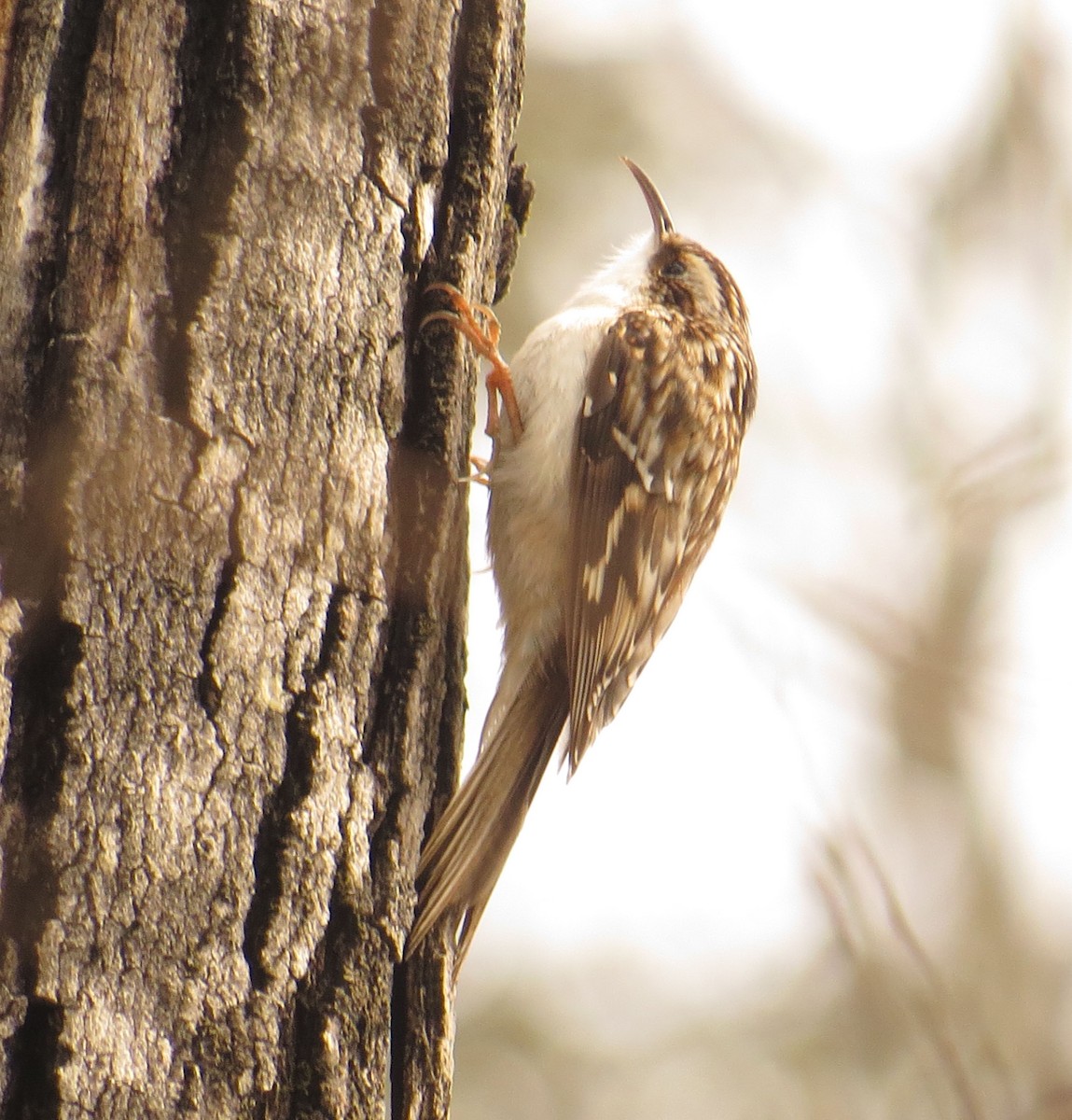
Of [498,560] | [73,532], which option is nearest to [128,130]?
[73,532]

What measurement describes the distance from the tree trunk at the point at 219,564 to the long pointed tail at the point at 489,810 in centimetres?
6

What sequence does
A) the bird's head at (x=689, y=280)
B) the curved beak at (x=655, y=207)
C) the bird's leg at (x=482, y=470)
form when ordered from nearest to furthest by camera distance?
the bird's leg at (x=482, y=470) < the bird's head at (x=689, y=280) < the curved beak at (x=655, y=207)

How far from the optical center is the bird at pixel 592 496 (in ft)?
8.25

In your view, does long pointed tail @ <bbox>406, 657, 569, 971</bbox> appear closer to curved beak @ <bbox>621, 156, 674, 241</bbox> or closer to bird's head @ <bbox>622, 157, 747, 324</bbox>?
bird's head @ <bbox>622, 157, 747, 324</bbox>

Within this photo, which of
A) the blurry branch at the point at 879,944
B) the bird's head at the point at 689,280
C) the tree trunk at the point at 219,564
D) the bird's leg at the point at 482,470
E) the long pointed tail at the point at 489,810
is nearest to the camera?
the tree trunk at the point at 219,564

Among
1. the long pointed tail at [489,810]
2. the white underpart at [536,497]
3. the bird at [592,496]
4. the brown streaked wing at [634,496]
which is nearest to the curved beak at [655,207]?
the bird at [592,496]

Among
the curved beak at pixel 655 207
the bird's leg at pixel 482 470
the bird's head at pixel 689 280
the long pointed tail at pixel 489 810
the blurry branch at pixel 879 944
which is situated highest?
the curved beak at pixel 655 207

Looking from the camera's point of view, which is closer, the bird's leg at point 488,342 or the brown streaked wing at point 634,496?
the bird's leg at point 488,342

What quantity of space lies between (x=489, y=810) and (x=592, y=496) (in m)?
0.92

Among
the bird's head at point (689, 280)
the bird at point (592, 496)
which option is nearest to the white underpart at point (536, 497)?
the bird at point (592, 496)

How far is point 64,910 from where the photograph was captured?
4.46 feet

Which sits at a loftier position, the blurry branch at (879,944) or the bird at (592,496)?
the bird at (592,496)

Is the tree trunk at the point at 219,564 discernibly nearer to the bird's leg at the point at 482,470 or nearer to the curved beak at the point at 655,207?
the bird's leg at the point at 482,470

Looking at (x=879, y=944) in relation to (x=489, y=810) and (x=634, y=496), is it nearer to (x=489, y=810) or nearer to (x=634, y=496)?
(x=489, y=810)
